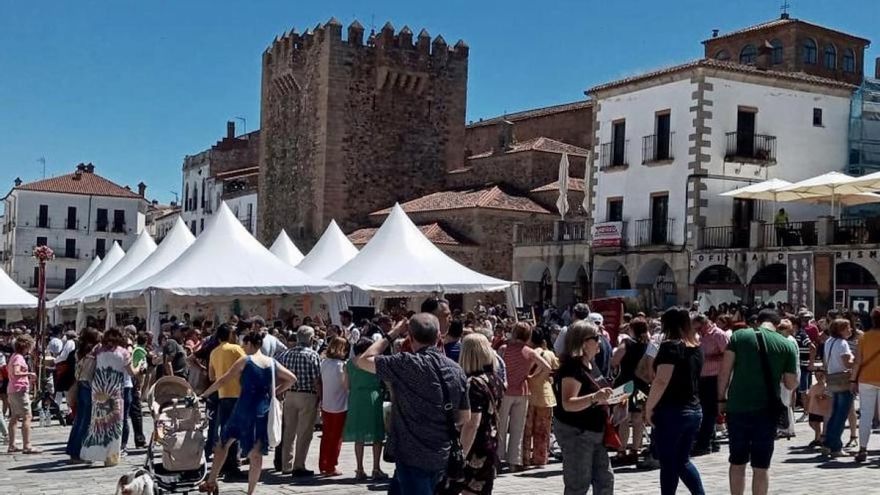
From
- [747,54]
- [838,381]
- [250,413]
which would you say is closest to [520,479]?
[250,413]

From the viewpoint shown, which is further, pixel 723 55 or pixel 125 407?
pixel 723 55

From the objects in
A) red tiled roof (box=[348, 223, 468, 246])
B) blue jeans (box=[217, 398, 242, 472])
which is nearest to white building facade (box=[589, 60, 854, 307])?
red tiled roof (box=[348, 223, 468, 246])

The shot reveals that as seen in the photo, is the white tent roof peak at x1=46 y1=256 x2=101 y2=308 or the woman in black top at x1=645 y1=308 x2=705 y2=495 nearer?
the woman in black top at x1=645 y1=308 x2=705 y2=495

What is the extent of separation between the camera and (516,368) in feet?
32.9

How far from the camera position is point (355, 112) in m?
42.2

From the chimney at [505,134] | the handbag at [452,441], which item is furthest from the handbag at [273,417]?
the chimney at [505,134]

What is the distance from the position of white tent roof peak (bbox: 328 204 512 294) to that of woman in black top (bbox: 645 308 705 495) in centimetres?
1256

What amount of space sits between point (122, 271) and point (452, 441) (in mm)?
21082

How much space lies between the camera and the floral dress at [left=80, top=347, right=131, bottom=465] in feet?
34.4

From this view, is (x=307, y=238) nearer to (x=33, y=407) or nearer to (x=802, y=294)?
(x=802, y=294)

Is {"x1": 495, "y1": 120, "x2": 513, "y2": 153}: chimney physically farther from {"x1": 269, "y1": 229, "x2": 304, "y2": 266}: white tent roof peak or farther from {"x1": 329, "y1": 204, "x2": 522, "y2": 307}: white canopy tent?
{"x1": 329, "y1": 204, "x2": 522, "y2": 307}: white canopy tent

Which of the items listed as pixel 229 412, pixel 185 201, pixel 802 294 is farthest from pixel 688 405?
pixel 185 201

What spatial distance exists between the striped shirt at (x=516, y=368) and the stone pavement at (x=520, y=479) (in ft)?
2.61

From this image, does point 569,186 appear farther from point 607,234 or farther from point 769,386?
point 769,386
